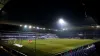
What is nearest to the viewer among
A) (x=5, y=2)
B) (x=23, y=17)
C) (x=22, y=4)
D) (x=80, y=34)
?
(x=23, y=17)

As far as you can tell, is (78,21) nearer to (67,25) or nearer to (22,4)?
(67,25)

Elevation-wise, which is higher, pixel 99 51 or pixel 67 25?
pixel 67 25

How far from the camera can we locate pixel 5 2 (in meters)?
8.55

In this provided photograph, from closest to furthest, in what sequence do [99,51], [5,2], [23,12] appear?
[99,51] < [23,12] < [5,2]

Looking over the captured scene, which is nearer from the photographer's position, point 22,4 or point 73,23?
point 22,4

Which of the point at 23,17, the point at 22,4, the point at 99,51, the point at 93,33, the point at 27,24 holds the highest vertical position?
the point at 22,4

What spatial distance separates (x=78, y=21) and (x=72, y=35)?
6.43ft

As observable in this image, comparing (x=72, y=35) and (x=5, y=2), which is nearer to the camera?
(x=5, y=2)

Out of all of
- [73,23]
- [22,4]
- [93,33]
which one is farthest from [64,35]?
[22,4]

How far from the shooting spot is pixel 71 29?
12.5 meters

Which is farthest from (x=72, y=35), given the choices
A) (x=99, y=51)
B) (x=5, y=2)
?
(x=5, y=2)

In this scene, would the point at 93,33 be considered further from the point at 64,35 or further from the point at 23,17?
the point at 23,17

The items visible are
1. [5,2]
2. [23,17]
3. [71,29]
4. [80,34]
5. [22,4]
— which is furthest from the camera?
[71,29]

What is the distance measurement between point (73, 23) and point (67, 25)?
95 centimetres
